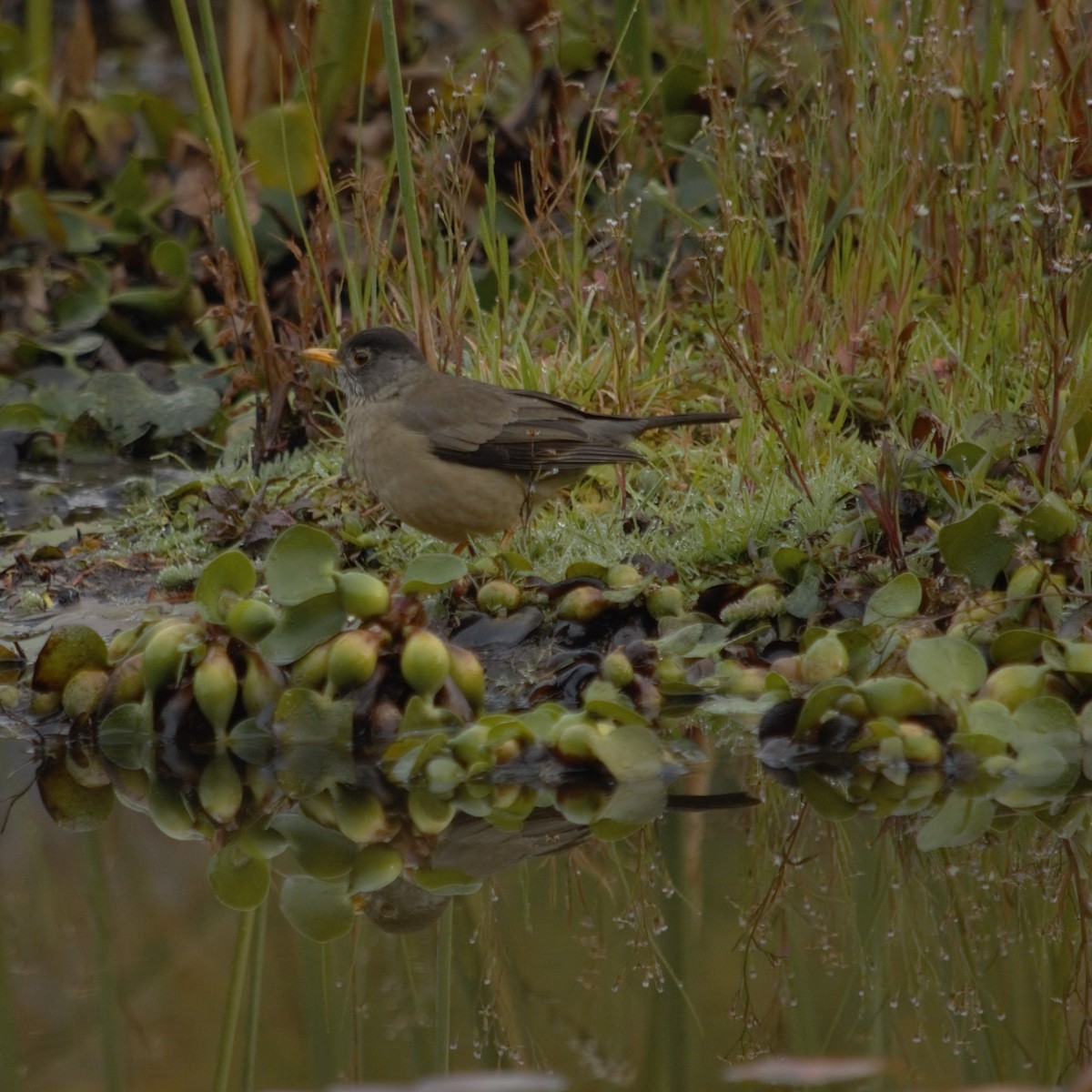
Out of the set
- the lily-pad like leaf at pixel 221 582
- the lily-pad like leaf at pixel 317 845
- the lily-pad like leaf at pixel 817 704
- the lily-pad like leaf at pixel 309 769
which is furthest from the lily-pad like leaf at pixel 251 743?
the lily-pad like leaf at pixel 817 704

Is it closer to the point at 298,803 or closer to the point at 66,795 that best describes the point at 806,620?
the point at 298,803

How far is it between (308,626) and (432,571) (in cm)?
37

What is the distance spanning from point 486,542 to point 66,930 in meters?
2.90

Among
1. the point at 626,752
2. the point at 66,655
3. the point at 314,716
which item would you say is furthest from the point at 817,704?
the point at 66,655

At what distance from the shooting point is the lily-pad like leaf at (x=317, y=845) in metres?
4.39

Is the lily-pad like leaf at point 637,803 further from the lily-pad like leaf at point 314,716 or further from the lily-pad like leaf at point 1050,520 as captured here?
the lily-pad like leaf at point 1050,520

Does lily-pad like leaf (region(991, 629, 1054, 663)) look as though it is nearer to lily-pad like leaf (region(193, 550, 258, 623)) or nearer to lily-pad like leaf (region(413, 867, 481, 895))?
lily-pad like leaf (region(413, 867, 481, 895))

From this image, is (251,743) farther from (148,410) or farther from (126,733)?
(148,410)

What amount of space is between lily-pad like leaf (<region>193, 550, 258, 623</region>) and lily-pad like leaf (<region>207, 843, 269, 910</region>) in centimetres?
88

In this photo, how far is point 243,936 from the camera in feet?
13.3

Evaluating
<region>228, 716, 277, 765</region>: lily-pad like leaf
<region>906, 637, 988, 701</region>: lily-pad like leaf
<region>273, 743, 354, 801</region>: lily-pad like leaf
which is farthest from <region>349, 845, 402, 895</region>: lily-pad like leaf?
<region>906, 637, 988, 701</region>: lily-pad like leaf

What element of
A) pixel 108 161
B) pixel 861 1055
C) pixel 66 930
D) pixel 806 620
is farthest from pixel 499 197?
pixel 861 1055

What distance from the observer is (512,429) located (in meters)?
6.39

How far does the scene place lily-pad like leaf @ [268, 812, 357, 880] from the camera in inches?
173
